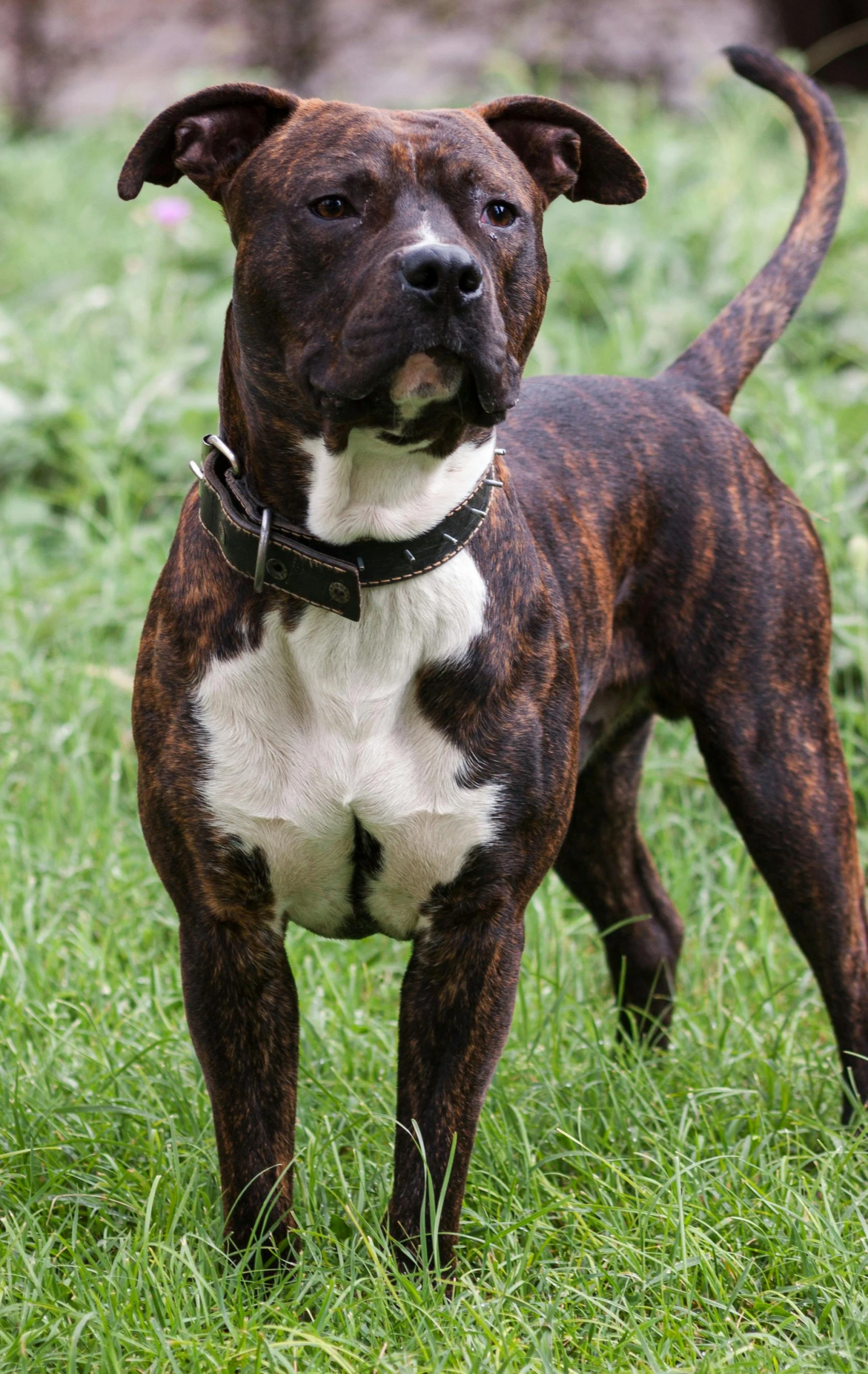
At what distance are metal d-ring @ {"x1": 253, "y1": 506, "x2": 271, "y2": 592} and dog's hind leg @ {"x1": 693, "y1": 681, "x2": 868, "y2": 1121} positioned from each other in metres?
1.09

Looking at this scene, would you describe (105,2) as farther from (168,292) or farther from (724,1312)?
(724,1312)

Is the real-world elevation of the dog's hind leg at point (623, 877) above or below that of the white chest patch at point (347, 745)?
below

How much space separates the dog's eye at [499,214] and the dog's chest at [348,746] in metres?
0.49

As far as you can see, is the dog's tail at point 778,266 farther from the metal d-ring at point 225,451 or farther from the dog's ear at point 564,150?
the metal d-ring at point 225,451

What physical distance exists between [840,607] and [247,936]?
2.44 meters

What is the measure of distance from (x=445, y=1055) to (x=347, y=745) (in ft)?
1.67

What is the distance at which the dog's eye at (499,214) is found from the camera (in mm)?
2246

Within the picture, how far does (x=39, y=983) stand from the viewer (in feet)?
10.5

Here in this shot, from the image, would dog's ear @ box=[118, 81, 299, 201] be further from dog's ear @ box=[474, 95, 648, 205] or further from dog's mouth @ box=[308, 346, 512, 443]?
dog's mouth @ box=[308, 346, 512, 443]

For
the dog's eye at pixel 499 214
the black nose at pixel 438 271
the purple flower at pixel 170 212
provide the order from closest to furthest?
the black nose at pixel 438 271
the dog's eye at pixel 499 214
the purple flower at pixel 170 212

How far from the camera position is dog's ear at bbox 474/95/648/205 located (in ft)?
8.35

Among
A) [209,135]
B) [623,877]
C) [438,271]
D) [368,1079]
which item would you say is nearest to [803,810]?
[623,877]

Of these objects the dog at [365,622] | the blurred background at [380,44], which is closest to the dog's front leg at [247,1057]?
the dog at [365,622]

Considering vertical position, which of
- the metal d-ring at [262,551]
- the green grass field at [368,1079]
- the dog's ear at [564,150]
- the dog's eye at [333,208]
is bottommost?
the green grass field at [368,1079]
